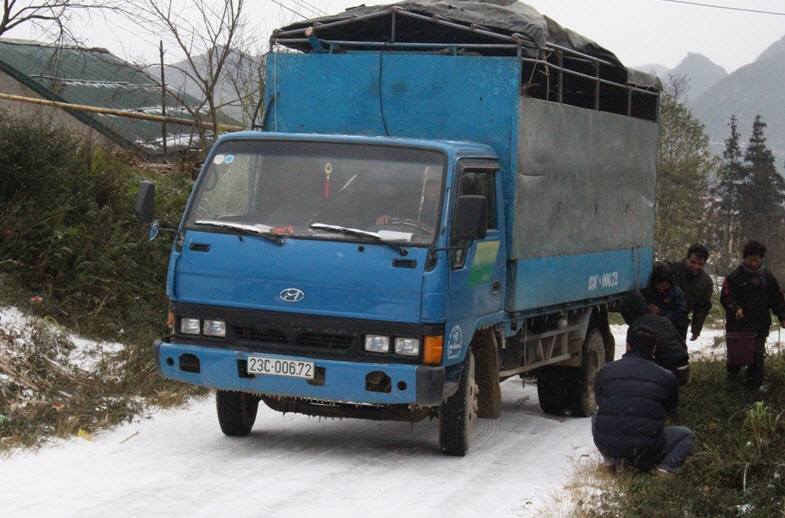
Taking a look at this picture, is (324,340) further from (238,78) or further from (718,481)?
(238,78)

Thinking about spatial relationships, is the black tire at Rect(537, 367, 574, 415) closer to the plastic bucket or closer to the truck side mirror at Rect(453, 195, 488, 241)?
the plastic bucket

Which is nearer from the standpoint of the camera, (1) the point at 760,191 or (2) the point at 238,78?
(2) the point at 238,78

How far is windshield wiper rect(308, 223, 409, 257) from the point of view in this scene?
8.68m

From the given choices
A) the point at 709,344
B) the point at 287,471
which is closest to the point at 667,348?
the point at 287,471

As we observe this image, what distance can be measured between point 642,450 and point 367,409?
6.84ft

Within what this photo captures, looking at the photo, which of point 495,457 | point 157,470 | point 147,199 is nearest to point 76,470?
point 157,470

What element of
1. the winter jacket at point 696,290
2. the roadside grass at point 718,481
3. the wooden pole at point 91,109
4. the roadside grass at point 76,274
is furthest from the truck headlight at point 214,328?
the wooden pole at point 91,109

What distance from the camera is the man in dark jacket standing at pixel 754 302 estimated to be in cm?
1215

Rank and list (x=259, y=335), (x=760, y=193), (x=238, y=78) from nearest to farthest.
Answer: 1. (x=259, y=335)
2. (x=238, y=78)
3. (x=760, y=193)

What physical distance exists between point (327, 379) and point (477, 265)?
147cm

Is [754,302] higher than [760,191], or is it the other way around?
[760,191]

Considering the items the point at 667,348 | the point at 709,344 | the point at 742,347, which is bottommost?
the point at 709,344

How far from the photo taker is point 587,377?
1272cm

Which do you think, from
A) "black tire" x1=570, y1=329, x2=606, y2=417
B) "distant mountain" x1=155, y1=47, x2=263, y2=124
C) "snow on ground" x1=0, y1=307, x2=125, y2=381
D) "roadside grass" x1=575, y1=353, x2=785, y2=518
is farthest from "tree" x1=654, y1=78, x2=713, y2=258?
"roadside grass" x1=575, y1=353, x2=785, y2=518
